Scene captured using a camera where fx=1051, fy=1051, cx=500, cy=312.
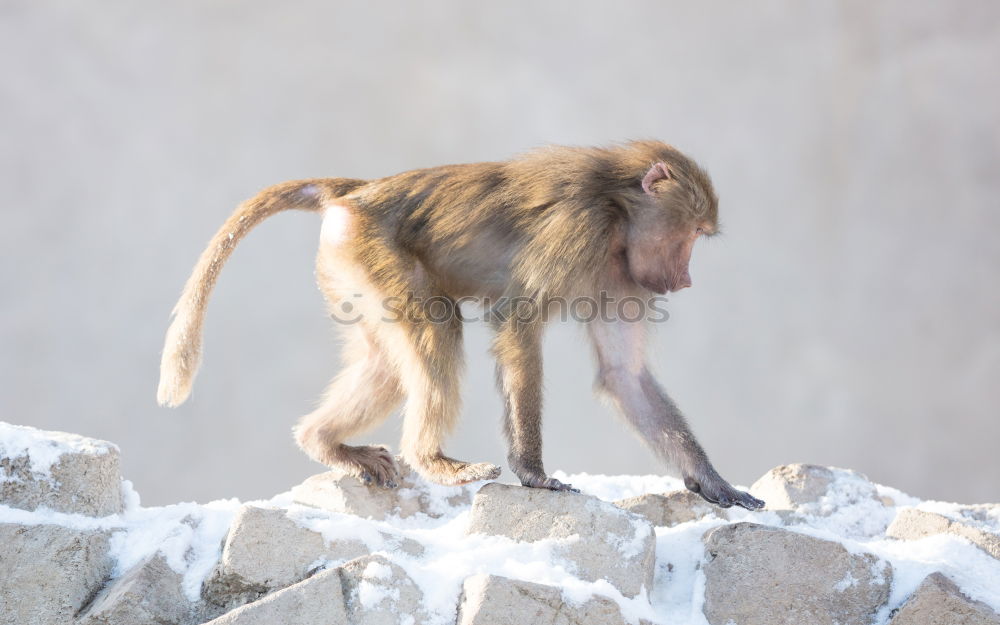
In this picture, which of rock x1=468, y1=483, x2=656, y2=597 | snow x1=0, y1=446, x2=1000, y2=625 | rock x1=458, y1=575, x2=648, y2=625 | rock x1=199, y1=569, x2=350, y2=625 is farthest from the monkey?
rock x1=199, y1=569, x2=350, y2=625

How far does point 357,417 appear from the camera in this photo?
16.8ft

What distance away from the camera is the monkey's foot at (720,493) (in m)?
4.62

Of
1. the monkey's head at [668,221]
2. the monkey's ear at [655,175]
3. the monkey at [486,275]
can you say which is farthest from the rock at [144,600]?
the monkey's ear at [655,175]

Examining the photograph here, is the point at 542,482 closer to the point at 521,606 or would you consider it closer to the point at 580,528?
the point at 580,528

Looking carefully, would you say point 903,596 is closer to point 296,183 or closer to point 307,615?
point 307,615

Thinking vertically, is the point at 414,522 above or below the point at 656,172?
below

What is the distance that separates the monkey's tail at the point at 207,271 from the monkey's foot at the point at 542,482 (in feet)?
4.95

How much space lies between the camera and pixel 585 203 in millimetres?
4734

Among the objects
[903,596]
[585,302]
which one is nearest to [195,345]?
[585,302]

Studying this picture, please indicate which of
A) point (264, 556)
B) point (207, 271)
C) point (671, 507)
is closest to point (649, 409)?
point (671, 507)

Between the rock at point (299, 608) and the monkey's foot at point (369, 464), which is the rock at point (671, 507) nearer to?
the monkey's foot at point (369, 464)

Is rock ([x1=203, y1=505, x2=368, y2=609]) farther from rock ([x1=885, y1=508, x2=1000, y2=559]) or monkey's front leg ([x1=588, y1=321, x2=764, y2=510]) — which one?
rock ([x1=885, y1=508, x2=1000, y2=559])

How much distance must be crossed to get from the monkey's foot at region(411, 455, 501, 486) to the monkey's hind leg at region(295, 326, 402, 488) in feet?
1.73

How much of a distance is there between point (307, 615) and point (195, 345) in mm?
1487
